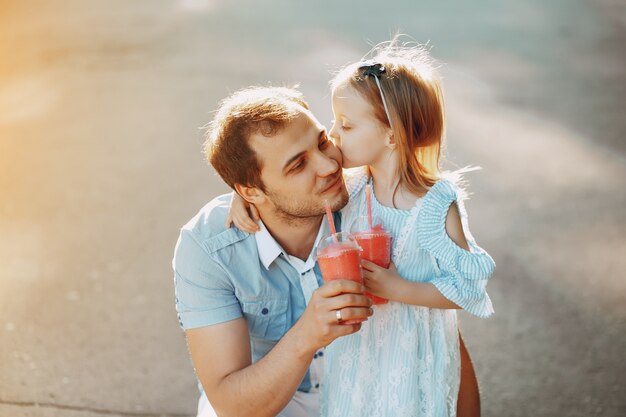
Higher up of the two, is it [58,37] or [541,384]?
[58,37]

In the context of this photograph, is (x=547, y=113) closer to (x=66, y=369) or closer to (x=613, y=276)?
(x=613, y=276)

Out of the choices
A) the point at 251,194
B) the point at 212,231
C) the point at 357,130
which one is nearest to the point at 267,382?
the point at 212,231

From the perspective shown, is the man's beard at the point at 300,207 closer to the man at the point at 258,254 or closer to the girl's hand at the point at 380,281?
the man at the point at 258,254

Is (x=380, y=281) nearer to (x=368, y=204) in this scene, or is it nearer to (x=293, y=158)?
(x=368, y=204)

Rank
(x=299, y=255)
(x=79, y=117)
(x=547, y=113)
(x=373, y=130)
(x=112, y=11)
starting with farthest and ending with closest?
(x=112, y=11), (x=79, y=117), (x=547, y=113), (x=299, y=255), (x=373, y=130)

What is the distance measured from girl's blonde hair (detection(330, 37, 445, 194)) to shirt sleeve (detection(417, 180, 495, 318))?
0.39ft

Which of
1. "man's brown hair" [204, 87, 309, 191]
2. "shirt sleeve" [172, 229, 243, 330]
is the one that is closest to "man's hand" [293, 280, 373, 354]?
"shirt sleeve" [172, 229, 243, 330]

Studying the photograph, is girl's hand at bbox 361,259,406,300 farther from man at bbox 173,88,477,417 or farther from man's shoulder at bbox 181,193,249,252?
man's shoulder at bbox 181,193,249,252

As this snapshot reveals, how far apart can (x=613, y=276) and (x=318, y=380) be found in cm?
268

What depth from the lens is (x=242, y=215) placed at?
3158mm

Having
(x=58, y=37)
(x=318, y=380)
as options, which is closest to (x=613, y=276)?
(x=318, y=380)

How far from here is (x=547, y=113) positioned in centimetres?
833

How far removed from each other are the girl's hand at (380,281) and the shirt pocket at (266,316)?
22.6 inches

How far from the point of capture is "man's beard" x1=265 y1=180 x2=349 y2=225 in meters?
3.00
